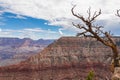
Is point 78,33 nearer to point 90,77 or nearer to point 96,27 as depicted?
point 96,27

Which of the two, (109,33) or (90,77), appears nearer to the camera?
(109,33)

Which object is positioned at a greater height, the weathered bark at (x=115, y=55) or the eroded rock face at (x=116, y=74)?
the weathered bark at (x=115, y=55)

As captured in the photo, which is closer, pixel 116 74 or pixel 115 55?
pixel 116 74

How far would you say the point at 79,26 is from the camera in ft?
76.5

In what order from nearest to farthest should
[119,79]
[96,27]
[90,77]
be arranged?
[119,79], [96,27], [90,77]

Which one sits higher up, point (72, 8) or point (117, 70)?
point (72, 8)

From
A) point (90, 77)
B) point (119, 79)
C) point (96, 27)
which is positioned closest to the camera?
point (119, 79)

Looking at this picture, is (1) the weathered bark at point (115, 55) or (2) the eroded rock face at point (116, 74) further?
(1) the weathered bark at point (115, 55)

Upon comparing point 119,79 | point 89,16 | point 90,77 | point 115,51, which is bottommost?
point 90,77

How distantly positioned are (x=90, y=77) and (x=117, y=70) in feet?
94.0

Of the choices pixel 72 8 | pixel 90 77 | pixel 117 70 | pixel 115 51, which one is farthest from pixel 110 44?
pixel 90 77

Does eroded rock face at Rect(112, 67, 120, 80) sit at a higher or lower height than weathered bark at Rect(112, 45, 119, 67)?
lower

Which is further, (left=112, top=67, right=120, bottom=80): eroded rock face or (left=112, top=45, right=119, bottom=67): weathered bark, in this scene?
(left=112, top=45, right=119, bottom=67): weathered bark

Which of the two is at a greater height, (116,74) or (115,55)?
(115,55)
